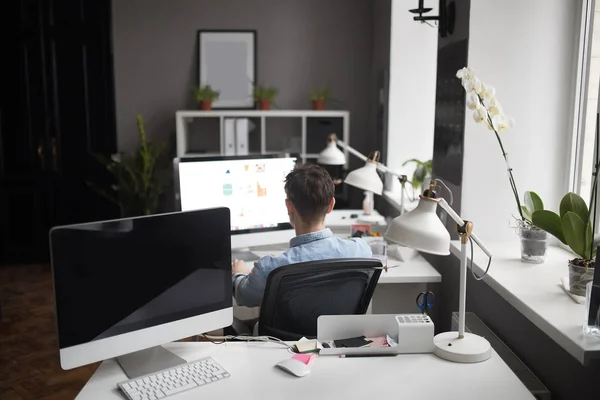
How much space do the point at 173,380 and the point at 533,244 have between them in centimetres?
141

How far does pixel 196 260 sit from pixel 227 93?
12.8ft

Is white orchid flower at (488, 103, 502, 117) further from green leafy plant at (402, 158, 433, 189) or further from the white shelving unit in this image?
the white shelving unit

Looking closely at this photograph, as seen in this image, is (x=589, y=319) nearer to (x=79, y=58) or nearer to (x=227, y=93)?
(x=227, y=93)

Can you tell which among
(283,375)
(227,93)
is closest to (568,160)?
(283,375)

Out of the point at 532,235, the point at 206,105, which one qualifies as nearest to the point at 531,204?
the point at 532,235

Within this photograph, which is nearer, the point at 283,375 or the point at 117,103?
the point at 283,375

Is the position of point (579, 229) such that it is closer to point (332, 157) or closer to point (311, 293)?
point (311, 293)

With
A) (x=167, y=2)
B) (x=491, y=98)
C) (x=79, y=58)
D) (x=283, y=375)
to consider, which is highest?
(x=167, y=2)

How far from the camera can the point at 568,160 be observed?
2.60 meters

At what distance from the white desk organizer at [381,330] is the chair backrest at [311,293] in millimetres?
171

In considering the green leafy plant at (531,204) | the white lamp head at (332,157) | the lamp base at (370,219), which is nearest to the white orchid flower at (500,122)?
the green leafy plant at (531,204)

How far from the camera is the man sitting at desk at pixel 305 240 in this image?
2156 mm

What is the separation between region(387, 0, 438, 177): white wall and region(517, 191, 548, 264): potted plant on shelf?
210 cm

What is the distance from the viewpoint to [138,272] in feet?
→ 5.59
